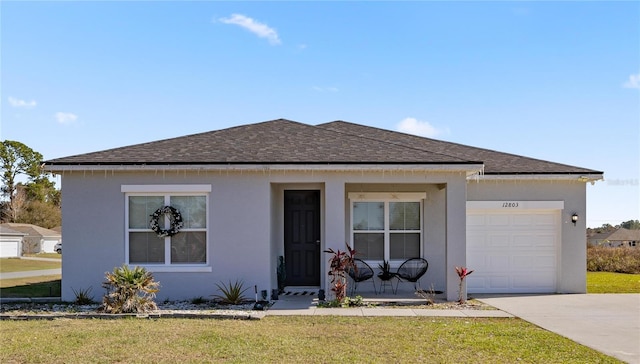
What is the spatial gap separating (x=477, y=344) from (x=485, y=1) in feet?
28.9

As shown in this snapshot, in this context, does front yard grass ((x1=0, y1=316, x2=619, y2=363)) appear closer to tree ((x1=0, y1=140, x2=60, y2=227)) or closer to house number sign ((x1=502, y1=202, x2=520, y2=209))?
house number sign ((x1=502, y1=202, x2=520, y2=209))

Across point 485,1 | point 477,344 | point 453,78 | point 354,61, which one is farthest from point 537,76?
point 477,344

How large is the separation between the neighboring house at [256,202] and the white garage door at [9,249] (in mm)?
30742

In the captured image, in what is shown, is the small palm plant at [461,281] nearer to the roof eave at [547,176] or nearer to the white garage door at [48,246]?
the roof eave at [547,176]

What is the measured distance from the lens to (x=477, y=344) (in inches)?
319

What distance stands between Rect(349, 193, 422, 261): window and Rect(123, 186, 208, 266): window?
3945 millimetres

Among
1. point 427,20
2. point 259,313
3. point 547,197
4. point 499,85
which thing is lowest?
point 259,313

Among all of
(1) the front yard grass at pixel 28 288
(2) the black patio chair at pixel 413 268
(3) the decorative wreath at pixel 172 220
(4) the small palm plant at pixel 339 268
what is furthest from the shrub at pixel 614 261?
(1) the front yard grass at pixel 28 288

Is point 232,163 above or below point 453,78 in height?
below

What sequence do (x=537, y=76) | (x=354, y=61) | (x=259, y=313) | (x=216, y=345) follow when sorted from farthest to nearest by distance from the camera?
1. (x=354, y=61)
2. (x=537, y=76)
3. (x=259, y=313)
4. (x=216, y=345)

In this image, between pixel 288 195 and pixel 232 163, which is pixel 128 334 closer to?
pixel 232 163

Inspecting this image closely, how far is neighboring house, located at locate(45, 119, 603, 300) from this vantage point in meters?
12.4

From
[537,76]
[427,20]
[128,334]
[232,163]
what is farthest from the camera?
[537,76]

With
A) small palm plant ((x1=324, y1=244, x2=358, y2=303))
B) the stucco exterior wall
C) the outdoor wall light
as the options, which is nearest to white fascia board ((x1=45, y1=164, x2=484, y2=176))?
the stucco exterior wall
